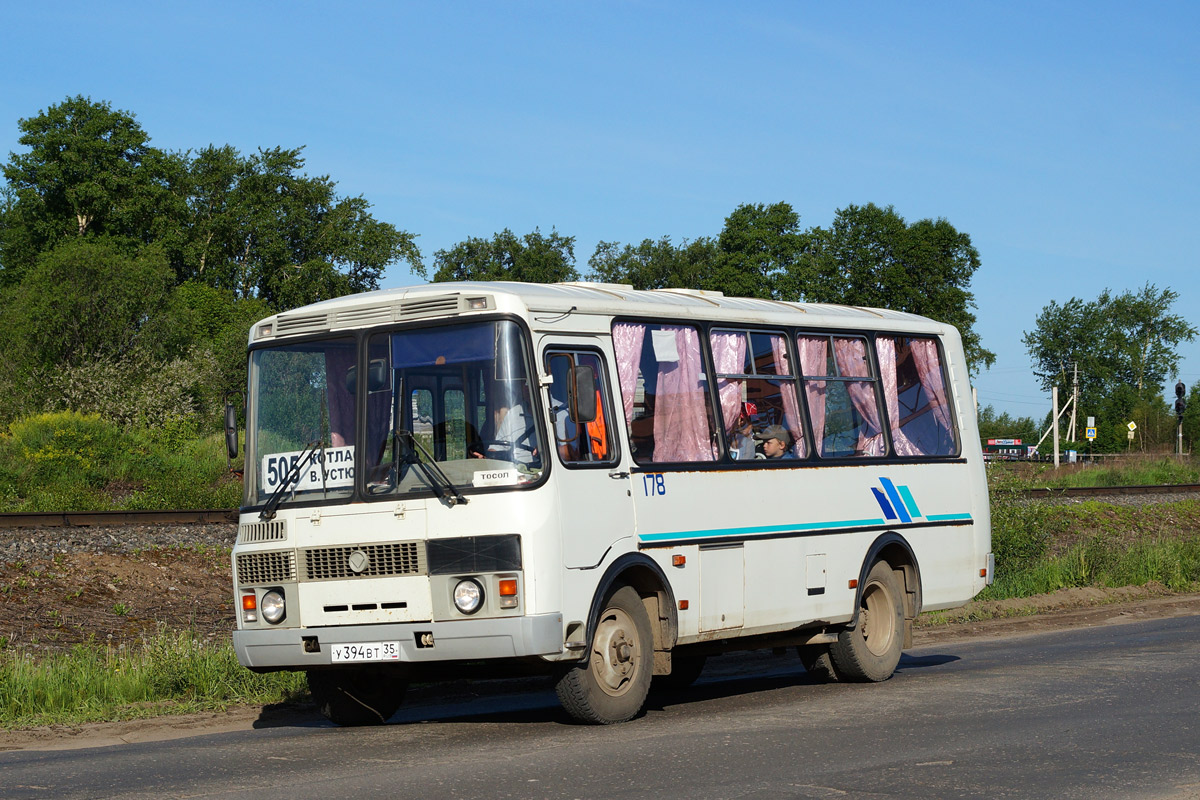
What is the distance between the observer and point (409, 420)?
9.91 meters

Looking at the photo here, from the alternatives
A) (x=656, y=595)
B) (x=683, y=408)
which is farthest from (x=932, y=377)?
(x=656, y=595)

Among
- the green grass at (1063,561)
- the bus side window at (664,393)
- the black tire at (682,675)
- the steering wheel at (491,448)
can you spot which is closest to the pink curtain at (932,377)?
the black tire at (682,675)

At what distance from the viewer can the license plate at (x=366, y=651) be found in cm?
963

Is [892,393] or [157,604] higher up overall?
[892,393]

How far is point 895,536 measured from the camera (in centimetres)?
1334

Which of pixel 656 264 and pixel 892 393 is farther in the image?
pixel 656 264

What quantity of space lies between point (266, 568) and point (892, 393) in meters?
6.32

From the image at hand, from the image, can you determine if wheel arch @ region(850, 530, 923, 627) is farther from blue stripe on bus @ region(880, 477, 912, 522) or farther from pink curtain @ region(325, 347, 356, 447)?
pink curtain @ region(325, 347, 356, 447)

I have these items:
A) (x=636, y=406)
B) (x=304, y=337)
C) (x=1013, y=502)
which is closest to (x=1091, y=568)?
(x=1013, y=502)

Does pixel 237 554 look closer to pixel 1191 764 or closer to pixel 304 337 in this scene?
pixel 304 337

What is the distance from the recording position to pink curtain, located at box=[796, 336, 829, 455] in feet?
41.4

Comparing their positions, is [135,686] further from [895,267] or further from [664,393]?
[895,267]

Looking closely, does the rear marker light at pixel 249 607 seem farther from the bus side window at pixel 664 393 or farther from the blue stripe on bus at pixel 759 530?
the bus side window at pixel 664 393

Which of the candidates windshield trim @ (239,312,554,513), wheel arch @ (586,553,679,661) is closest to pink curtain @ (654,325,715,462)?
wheel arch @ (586,553,679,661)
